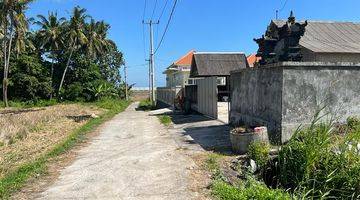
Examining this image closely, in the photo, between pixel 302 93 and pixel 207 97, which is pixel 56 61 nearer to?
pixel 207 97

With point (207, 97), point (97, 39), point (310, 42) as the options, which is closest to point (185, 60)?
point (97, 39)

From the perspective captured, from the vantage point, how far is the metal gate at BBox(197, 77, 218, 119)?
18406mm

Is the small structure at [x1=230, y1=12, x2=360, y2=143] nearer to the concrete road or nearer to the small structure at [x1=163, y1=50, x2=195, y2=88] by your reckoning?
the concrete road

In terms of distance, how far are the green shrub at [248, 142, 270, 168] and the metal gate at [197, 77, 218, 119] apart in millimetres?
8653

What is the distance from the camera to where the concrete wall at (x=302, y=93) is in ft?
35.7

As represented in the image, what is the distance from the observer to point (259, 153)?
9250 millimetres

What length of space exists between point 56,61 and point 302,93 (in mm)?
48588

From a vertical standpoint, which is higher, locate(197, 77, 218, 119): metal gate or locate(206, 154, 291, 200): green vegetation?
locate(197, 77, 218, 119): metal gate

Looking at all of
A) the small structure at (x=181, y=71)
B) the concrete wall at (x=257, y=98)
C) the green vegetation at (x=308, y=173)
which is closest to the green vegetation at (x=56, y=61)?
the small structure at (x=181, y=71)

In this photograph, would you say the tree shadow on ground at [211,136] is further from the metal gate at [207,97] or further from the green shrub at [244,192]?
the green shrub at [244,192]

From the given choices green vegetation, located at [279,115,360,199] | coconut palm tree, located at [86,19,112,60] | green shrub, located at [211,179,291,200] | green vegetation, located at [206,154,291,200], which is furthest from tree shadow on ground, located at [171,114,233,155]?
coconut palm tree, located at [86,19,112,60]

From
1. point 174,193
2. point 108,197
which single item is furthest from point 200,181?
point 108,197

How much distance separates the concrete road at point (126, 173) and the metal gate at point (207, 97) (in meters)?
5.67

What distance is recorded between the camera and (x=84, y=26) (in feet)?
174
